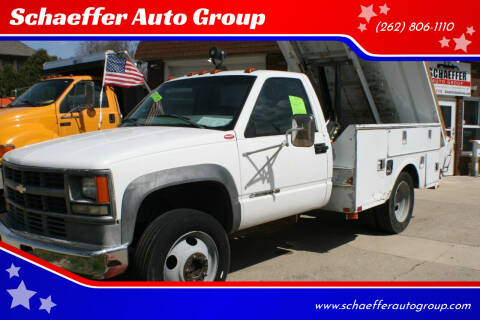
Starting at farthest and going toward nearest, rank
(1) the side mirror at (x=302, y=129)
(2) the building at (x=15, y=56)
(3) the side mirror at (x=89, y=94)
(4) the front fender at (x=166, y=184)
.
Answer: (2) the building at (x=15, y=56), (3) the side mirror at (x=89, y=94), (1) the side mirror at (x=302, y=129), (4) the front fender at (x=166, y=184)

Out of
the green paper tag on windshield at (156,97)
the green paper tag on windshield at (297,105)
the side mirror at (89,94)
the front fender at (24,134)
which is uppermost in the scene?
the side mirror at (89,94)

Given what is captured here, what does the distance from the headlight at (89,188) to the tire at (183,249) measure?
46cm

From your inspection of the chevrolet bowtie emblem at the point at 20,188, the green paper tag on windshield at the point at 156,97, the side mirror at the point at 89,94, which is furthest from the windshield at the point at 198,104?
the side mirror at the point at 89,94

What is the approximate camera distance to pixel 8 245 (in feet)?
10.4

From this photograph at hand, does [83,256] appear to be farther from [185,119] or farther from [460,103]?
[460,103]

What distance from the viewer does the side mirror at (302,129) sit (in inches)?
151

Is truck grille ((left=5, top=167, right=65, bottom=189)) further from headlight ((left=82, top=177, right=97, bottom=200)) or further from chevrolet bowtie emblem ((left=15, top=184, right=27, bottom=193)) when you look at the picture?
headlight ((left=82, top=177, right=97, bottom=200))

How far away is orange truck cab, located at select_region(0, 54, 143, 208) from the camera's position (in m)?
6.46

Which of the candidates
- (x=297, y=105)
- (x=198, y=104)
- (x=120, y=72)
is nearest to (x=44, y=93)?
(x=120, y=72)

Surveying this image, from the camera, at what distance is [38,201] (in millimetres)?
3287

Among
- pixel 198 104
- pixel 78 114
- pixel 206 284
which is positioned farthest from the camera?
pixel 78 114

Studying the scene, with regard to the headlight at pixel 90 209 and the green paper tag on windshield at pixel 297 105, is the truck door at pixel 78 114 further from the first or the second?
the headlight at pixel 90 209

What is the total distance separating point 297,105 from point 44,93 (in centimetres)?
482

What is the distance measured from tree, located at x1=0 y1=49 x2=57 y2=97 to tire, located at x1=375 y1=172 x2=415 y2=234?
64.1ft
